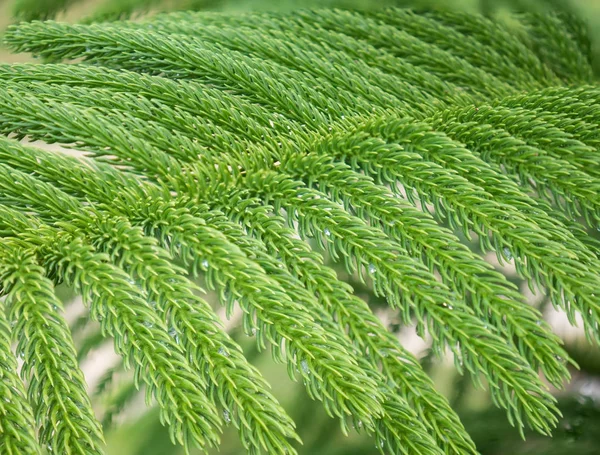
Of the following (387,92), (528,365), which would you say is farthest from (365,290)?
(528,365)

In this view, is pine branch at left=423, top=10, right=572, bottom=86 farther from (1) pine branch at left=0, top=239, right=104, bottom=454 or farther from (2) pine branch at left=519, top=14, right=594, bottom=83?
(1) pine branch at left=0, top=239, right=104, bottom=454

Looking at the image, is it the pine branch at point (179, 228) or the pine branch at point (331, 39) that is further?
the pine branch at point (331, 39)

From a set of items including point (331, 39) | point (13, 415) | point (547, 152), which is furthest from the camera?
point (331, 39)

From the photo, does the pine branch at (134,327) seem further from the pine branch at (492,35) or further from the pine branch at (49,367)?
the pine branch at (492,35)

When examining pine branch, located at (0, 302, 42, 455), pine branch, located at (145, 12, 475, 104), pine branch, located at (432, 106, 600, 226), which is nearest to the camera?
pine branch, located at (0, 302, 42, 455)

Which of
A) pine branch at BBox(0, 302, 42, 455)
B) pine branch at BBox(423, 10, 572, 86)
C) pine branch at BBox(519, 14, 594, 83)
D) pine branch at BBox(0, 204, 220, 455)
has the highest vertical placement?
pine branch at BBox(519, 14, 594, 83)

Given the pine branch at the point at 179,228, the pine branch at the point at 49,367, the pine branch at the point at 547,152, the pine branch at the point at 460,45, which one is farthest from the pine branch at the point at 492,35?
the pine branch at the point at 49,367

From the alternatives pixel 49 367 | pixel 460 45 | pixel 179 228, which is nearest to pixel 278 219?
pixel 179 228

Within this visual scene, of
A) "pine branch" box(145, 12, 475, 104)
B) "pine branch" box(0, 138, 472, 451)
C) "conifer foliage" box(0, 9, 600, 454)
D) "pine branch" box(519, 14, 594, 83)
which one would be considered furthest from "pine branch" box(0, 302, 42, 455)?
"pine branch" box(519, 14, 594, 83)

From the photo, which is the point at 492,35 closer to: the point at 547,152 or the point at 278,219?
the point at 547,152
